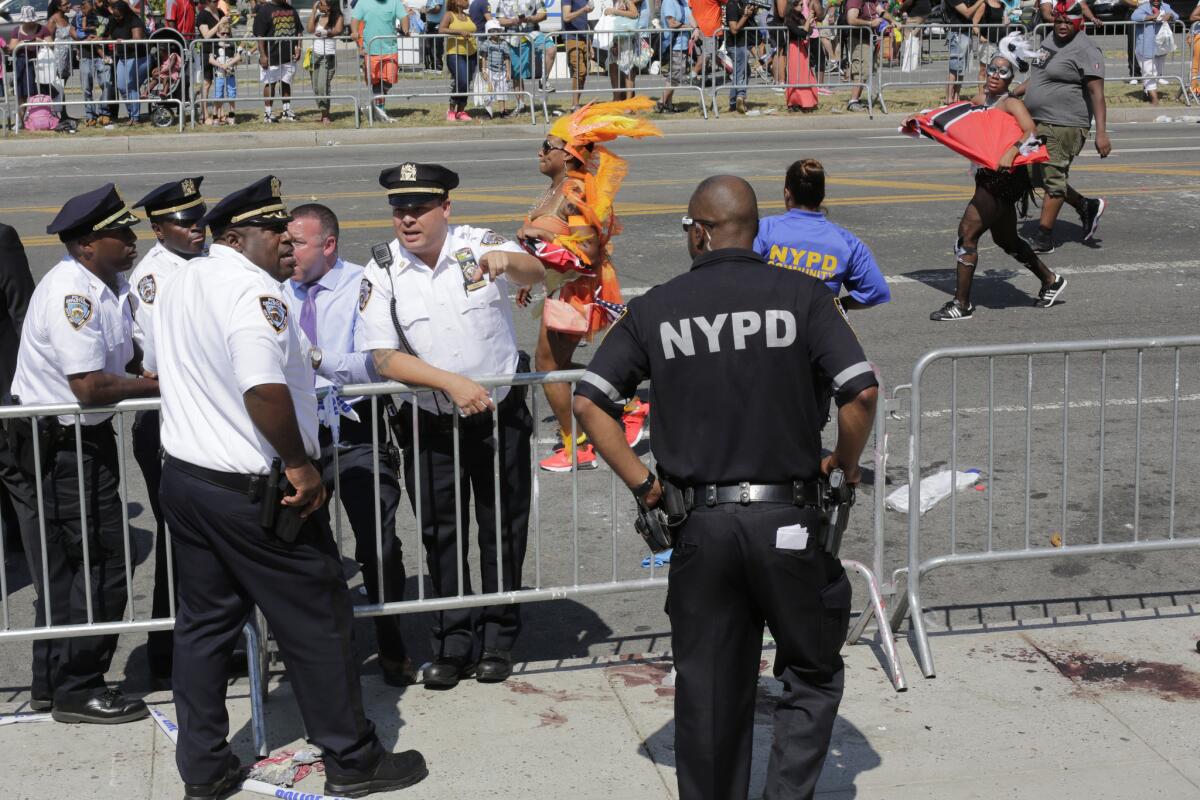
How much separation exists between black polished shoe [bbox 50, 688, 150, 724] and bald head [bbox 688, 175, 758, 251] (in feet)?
8.91

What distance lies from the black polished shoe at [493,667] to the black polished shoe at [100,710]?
122cm

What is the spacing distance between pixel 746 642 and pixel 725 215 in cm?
124

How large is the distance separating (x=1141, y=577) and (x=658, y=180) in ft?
34.2

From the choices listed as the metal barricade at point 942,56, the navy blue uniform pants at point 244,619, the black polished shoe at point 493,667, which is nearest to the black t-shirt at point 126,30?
the metal barricade at point 942,56

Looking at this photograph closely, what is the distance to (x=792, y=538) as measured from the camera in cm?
426

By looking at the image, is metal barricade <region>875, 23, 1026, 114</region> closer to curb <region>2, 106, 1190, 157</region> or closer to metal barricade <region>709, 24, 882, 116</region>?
metal barricade <region>709, 24, 882, 116</region>

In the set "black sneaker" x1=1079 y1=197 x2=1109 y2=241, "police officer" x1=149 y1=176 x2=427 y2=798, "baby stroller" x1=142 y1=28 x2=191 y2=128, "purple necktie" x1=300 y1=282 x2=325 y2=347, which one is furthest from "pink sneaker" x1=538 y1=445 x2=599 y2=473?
"baby stroller" x1=142 y1=28 x2=191 y2=128

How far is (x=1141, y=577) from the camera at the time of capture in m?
6.91

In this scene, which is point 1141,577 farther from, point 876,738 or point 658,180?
point 658,180

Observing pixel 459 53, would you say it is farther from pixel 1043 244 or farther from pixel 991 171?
pixel 991 171

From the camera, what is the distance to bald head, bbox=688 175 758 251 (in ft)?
14.2

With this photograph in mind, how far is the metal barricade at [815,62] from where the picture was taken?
22.5 m

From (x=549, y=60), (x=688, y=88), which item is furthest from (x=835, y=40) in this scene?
(x=549, y=60)

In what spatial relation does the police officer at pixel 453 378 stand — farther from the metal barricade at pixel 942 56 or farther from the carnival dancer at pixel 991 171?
the metal barricade at pixel 942 56
